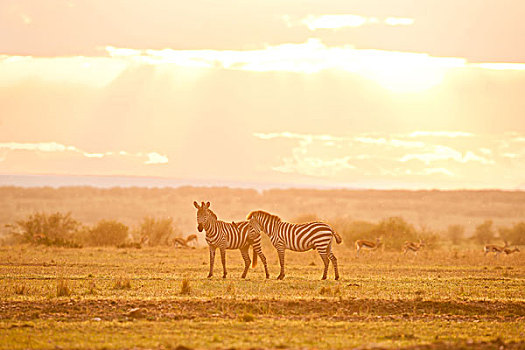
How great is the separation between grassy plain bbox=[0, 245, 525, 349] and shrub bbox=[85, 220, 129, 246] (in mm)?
19808

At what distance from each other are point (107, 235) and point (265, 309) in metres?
33.1

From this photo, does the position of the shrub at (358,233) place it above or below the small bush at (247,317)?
above

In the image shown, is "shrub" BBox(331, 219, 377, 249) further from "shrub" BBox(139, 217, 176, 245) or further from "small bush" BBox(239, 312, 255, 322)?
"small bush" BBox(239, 312, 255, 322)

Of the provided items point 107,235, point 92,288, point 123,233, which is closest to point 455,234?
point 123,233

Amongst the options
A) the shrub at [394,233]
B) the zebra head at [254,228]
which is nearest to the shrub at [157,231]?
the shrub at [394,233]

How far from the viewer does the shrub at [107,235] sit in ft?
160

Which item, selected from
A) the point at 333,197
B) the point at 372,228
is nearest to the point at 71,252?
the point at 372,228

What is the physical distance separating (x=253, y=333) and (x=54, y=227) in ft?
120

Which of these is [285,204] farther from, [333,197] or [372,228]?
[372,228]

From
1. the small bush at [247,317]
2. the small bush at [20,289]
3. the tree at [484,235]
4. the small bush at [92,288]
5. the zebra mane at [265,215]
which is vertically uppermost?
the tree at [484,235]

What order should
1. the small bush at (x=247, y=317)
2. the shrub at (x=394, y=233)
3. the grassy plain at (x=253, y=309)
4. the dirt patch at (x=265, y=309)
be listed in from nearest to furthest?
the grassy plain at (x=253, y=309) < the small bush at (x=247, y=317) < the dirt patch at (x=265, y=309) < the shrub at (x=394, y=233)

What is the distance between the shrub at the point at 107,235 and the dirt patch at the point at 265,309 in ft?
103

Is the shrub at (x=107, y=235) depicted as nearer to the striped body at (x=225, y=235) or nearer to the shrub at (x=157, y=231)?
the shrub at (x=157, y=231)

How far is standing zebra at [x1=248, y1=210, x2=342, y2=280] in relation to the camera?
24.5 metres
